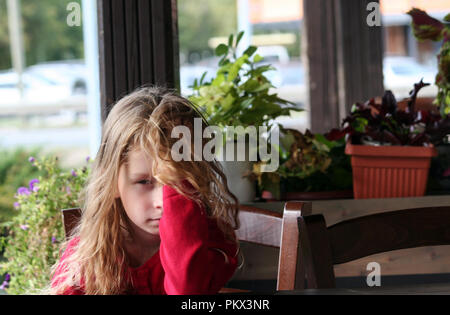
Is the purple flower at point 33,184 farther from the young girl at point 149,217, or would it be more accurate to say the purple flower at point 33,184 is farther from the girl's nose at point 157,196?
the girl's nose at point 157,196

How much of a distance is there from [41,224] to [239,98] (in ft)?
2.19

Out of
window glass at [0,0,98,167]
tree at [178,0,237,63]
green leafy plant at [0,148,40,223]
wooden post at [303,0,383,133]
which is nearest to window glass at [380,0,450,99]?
wooden post at [303,0,383,133]

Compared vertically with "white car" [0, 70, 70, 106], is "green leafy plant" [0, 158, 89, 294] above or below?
below

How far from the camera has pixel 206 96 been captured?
160 centimetres

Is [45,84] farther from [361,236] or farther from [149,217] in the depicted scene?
[361,236]

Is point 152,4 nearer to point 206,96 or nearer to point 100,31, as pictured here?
point 100,31

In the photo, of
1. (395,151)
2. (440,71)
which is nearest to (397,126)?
(395,151)

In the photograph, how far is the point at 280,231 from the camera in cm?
112

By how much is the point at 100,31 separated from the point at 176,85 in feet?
0.76

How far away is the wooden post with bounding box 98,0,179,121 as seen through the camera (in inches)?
58.8

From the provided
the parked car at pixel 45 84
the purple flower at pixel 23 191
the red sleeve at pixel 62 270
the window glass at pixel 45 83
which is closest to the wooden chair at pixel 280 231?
the red sleeve at pixel 62 270

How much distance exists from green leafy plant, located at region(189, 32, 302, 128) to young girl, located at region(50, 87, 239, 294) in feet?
1.64

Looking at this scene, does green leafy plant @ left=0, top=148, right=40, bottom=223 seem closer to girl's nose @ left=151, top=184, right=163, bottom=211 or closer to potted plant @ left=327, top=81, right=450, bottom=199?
potted plant @ left=327, top=81, right=450, bottom=199
